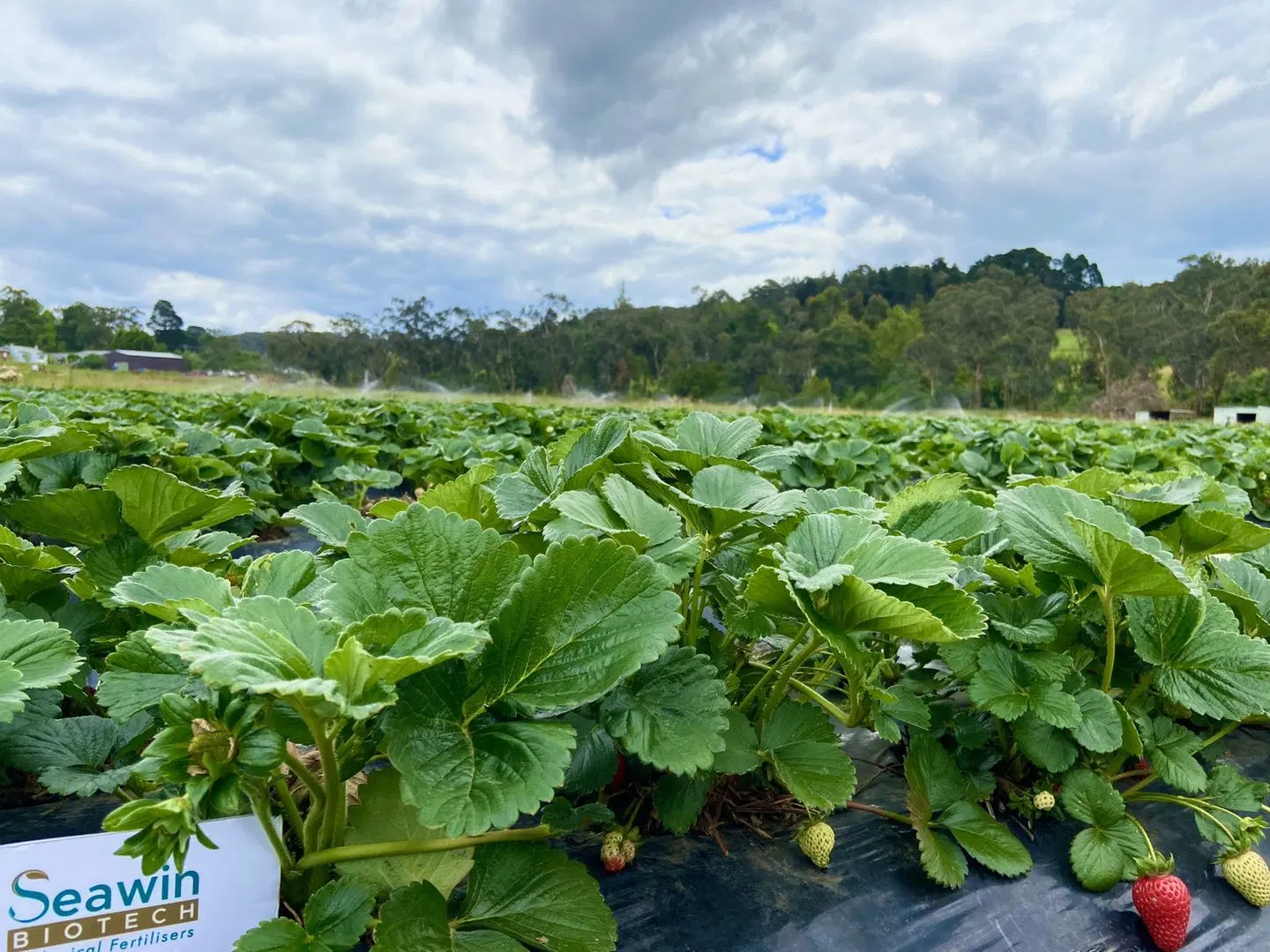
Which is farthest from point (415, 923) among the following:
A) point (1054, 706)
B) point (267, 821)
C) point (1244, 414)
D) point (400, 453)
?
point (1244, 414)

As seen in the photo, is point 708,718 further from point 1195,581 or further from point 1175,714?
point 1175,714

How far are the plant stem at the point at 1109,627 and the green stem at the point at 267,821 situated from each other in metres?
1.10

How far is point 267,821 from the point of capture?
0.73 metres

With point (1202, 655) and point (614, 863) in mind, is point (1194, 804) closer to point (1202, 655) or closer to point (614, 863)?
point (1202, 655)

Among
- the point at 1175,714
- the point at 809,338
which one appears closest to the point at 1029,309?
the point at 809,338

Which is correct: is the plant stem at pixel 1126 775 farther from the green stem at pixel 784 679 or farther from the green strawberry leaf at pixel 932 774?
the green stem at pixel 784 679

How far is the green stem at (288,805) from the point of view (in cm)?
75

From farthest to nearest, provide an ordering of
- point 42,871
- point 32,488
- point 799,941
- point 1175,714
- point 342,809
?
point 32,488 → point 1175,714 → point 799,941 → point 342,809 → point 42,871

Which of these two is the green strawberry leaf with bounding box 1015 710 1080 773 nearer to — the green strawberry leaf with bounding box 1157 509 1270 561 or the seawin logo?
the green strawberry leaf with bounding box 1157 509 1270 561

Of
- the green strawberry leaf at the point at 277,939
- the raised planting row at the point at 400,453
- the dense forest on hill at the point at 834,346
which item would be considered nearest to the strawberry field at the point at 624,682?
the green strawberry leaf at the point at 277,939

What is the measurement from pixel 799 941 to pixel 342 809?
2.04 ft

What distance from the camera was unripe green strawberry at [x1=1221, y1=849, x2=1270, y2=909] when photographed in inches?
45.4

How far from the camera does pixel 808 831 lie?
109 centimetres

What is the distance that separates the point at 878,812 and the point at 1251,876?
0.56 metres
